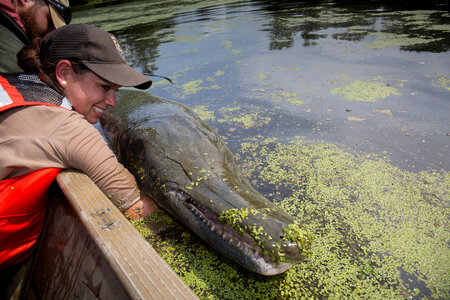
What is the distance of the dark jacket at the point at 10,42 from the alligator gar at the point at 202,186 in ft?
3.63

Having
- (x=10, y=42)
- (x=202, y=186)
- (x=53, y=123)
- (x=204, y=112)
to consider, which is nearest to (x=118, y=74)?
(x=53, y=123)

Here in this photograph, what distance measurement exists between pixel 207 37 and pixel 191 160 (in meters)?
7.70

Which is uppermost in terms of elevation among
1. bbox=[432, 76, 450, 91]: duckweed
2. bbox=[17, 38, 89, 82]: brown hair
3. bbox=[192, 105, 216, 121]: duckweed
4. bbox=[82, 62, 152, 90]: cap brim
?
bbox=[17, 38, 89, 82]: brown hair

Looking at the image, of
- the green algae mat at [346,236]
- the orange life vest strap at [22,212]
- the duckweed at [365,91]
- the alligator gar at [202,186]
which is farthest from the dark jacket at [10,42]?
the duckweed at [365,91]

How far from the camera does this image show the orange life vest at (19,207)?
1266mm

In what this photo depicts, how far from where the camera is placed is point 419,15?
7.98 m

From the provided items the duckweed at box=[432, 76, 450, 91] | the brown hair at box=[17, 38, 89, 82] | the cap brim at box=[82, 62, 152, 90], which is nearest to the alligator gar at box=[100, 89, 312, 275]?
the cap brim at box=[82, 62, 152, 90]

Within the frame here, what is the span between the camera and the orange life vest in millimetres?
1266

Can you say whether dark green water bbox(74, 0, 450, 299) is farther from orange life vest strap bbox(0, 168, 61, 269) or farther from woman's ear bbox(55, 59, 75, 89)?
woman's ear bbox(55, 59, 75, 89)

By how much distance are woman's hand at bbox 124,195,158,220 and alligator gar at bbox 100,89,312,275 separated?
0.32 feet

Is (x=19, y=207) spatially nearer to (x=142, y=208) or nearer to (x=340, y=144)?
(x=142, y=208)

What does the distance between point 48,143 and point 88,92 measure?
0.64m

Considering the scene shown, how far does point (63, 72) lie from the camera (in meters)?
1.76

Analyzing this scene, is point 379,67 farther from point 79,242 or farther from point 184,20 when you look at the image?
point 184,20
